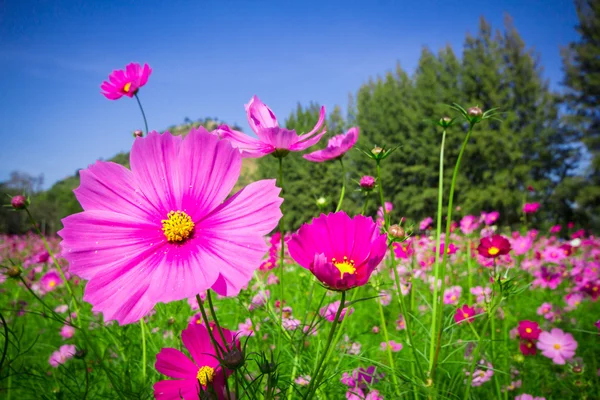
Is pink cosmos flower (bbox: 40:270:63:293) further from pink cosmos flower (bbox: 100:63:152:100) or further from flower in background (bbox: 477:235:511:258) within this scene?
flower in background (bbox: 477:235:511:258)

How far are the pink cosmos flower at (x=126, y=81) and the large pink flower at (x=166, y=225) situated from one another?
22.2 inches

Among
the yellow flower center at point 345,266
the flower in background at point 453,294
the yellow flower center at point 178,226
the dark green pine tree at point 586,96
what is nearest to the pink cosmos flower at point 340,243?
the yellow flower center at point 345,266

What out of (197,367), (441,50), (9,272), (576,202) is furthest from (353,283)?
(441,50)

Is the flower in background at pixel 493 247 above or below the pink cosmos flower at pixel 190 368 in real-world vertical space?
above

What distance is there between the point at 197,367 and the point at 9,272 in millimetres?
568

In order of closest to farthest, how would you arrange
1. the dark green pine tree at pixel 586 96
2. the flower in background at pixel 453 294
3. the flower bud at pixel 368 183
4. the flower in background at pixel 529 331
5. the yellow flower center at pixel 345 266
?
the yellow flower center at pixel 345 266, the flower bud at pixel 368 183, the flower in background at pixel 529 331, the flower in background at pixel 453 294, the dark green pine tree at pixel 586 96

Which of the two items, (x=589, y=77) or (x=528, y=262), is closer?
(x=528, y=262)

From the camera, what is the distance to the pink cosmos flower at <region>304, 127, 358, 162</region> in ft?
2.51

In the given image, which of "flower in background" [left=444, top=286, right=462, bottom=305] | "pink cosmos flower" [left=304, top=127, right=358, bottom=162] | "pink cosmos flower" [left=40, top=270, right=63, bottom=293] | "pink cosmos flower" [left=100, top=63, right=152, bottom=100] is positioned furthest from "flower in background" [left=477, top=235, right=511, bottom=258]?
"pink cosmos flower" [left=40, top=270, right=63, bottom=293]

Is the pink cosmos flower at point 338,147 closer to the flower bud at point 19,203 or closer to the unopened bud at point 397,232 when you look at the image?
the unopened bud at point 397,232

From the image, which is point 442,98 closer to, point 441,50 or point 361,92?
point 441,50

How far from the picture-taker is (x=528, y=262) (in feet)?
8.54

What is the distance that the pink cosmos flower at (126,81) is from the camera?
3.07 ft

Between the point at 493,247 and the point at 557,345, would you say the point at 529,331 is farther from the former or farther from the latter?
the point at 493,247
